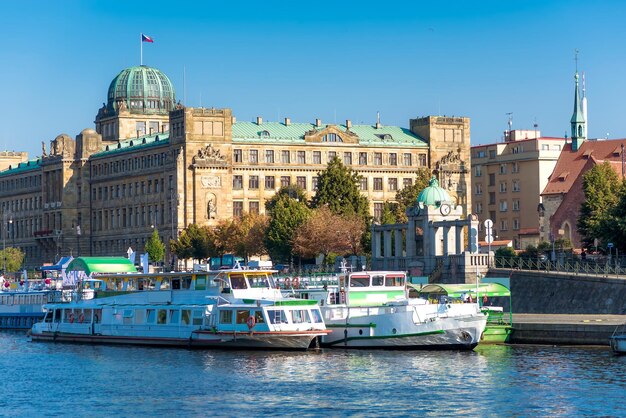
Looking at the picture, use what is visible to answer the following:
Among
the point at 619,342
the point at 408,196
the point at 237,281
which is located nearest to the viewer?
the point at 619,342

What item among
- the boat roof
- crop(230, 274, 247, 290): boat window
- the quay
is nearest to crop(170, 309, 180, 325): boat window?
crop(230, 274, 247, 290): boat window

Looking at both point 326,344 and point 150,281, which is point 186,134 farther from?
point 326,344

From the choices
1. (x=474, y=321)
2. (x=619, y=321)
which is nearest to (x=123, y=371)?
(x=474, y=321)

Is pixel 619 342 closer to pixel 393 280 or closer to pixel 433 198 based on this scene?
pixel 393 280

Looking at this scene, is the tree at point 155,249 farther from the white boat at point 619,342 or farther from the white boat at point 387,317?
the white boat at point 619,342

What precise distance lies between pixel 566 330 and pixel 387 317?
11078mm

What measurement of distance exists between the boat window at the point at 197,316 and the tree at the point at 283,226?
204 feet

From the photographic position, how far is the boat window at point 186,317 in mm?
108688

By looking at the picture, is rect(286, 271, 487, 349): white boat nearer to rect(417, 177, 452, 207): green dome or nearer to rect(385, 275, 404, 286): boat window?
rect(385, 275, 404, 286): boat window

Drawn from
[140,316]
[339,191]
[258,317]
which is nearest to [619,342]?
[258,317]

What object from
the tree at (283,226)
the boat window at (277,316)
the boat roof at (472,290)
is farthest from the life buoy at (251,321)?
the tree at (283,226)

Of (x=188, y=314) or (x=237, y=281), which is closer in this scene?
(x=237, y=281)

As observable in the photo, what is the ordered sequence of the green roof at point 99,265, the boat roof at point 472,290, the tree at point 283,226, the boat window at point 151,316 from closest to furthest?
the boat window at point 151,316, the boat roof at point 472,290, the green roof at point 99,265, the tree at point 283,226

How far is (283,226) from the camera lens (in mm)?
172375
